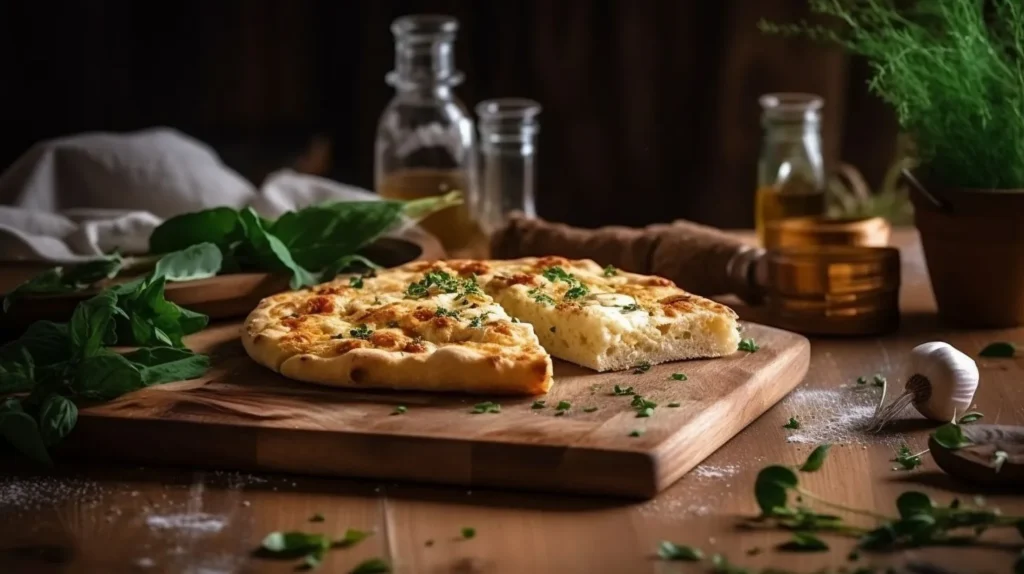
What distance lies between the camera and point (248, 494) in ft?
6.17

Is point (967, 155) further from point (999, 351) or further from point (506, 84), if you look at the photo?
point (506, 84)

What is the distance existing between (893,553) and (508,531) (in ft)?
1.49

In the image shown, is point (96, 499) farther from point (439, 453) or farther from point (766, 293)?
point (766, 293)

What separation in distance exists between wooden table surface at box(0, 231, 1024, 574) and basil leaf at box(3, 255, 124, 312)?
1.80ft

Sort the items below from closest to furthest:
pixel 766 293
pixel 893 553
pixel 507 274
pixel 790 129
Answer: pixel 893 553, pixel 507 274, pixel 766 293, pixel 790 129

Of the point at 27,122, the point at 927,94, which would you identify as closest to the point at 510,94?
the point at 27,122

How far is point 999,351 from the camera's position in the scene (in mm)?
2535

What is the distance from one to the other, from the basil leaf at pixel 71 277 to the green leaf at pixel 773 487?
1.37 meters

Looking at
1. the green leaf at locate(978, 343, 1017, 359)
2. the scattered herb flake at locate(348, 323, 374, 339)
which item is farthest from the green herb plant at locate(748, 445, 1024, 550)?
the green leaf at locate(978, 343, 1017, 359)

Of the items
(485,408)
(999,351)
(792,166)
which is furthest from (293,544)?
(792,166)

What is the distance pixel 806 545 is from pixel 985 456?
35 cm

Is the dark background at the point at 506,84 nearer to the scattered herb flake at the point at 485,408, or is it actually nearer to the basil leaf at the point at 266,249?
the basil leaf at the point at 266,249

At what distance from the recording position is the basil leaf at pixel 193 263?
99.2 inches

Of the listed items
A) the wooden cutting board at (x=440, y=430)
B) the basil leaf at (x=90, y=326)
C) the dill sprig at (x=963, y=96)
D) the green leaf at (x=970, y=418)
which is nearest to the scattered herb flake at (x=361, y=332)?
the wooden cutting board at (x=440, y=430)
